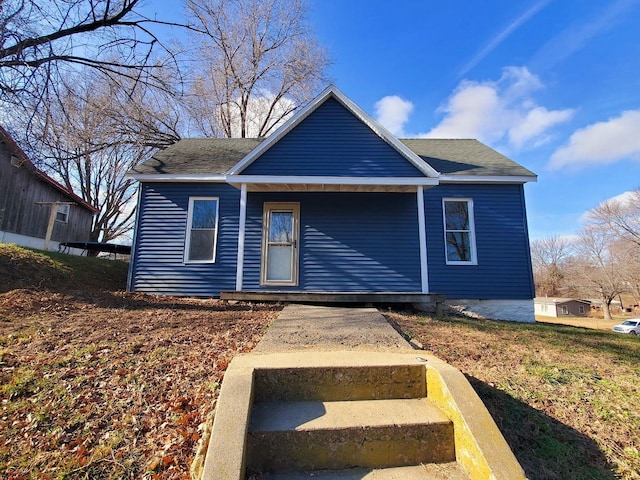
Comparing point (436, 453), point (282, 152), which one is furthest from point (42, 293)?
point (436, 453)

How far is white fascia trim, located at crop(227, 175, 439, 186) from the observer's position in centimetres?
757

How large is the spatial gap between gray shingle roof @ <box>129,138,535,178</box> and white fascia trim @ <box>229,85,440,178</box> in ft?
5.13

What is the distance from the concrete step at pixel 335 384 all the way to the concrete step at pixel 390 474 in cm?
56

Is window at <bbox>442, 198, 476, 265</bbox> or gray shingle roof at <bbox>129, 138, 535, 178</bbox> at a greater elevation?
gray shingle roof at <bbox>129, 138, 535, 178</bbox>

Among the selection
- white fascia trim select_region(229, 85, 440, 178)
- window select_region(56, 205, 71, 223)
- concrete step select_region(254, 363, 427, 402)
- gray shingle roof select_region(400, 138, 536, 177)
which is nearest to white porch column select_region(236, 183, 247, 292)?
white fascia trim select_region(229, 85, 440, 178)

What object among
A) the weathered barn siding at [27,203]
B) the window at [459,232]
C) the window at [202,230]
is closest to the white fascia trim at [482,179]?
the window at [459,232]

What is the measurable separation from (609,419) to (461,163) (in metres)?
8.05

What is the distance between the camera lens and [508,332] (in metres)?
5.86

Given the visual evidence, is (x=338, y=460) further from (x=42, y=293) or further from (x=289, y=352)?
(x=42, y=293)

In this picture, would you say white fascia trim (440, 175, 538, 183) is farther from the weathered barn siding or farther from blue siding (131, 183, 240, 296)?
the weathered barn siding

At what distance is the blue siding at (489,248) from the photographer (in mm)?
8602

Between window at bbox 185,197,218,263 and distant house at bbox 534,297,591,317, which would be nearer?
window at bbox 185,197,218,263

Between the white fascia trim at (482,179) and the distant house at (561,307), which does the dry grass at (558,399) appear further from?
the distant house at (561,307)

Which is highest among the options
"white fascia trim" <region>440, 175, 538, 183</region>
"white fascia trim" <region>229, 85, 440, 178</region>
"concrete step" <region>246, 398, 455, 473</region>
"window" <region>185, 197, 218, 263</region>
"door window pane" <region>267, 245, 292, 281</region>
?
"white fascia trim" <region>229, 85, 440, 178</region>
